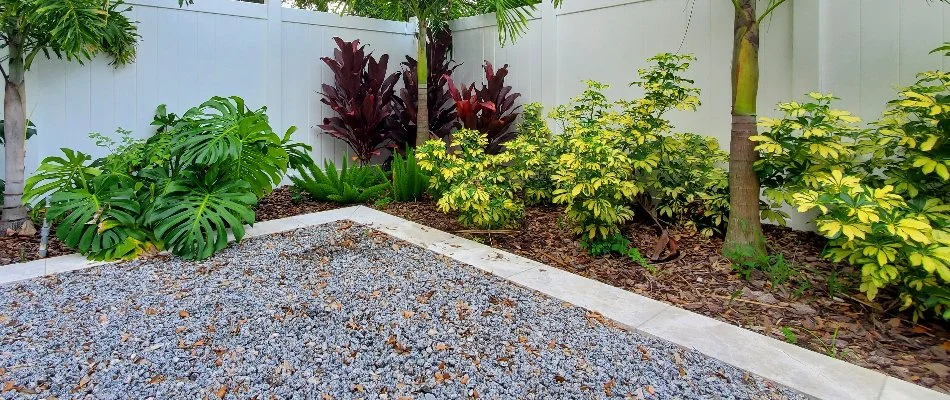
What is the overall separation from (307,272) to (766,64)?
10.7ft

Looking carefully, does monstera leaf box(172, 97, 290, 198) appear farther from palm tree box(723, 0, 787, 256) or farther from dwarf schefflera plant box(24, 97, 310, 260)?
palm tree box(723, 0, 787, 256)

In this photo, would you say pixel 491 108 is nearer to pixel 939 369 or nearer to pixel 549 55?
pixel 549 55

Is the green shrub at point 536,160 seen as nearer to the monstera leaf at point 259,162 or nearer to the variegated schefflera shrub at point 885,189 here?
the variegated schefflera shrub at point 885,189

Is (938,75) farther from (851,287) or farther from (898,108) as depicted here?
(851,287)

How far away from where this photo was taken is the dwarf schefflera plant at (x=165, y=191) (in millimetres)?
3100

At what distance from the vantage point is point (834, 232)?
6.81ft

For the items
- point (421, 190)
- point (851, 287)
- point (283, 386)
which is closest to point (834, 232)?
point (851, 287)

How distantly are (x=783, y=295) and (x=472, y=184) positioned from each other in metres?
1.93

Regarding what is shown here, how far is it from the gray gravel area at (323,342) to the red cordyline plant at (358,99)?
2654 mm

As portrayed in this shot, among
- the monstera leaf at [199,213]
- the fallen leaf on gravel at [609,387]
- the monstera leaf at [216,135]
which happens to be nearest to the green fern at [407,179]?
the monstera leaf at [216,135]

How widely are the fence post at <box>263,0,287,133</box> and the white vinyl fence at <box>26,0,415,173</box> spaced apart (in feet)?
0.03

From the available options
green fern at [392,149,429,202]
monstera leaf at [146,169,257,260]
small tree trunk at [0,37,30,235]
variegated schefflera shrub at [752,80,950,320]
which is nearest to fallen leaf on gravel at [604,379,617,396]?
variegated schefflera shrub at [752,80,950,320]

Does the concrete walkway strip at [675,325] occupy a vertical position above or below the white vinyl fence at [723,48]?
below

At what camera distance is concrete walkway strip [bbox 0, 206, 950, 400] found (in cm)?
175
